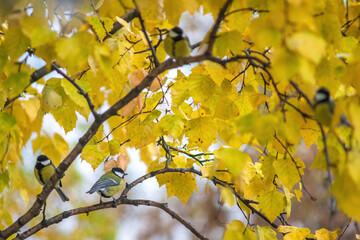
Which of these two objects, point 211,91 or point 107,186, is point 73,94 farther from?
point 107,186

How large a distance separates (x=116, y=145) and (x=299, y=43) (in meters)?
0.94

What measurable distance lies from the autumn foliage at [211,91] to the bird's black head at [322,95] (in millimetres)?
33

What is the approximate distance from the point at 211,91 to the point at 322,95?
1.27 feet

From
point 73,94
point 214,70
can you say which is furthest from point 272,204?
point 73,94

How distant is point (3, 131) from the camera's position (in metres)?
0.90

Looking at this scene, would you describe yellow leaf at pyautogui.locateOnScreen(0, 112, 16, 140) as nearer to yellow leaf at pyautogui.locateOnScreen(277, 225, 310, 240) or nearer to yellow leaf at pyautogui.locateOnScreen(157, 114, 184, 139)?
yellow leaf at pyautogui.locateOnScreen(157, 114, 184, 139)

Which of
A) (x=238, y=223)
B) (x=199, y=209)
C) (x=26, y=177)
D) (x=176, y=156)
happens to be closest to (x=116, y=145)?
(x=176, y=156)

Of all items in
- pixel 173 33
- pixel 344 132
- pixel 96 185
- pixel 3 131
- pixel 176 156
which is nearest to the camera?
pixel 344 132

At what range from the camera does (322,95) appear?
2.81ft

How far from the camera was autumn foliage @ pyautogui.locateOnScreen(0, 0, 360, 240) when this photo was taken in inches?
27.6

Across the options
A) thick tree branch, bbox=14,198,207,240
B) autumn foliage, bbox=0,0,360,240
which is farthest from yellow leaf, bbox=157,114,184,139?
thick tree branch, bbox=14,198,207,240

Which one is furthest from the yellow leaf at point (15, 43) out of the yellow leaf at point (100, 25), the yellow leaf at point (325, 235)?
the yellow leaf at point (325, 235)

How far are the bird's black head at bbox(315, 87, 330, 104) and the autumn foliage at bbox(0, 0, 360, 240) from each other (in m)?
0.03

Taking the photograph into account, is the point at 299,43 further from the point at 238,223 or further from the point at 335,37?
the point at 238,223
